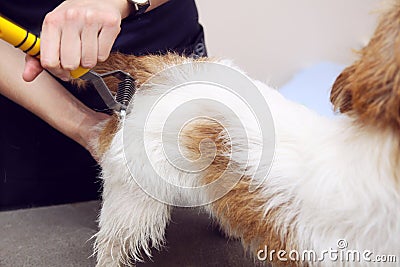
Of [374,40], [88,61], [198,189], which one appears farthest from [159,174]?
[374,40]

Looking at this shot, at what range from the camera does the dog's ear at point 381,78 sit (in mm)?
551

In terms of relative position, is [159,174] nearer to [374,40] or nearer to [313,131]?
[313,131]

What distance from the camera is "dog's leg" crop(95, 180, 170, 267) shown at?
0.75 metres

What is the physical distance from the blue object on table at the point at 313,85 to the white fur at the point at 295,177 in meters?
0.84

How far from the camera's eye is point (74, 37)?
683 mm

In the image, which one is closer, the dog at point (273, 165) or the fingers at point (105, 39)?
the dog at point (273, 165)

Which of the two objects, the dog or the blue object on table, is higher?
the dog

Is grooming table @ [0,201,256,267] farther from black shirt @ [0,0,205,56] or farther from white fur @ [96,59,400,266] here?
black shirt @ [0,0,205,56]

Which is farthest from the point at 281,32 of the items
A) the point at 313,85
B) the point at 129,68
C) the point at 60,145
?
the point at 129,68

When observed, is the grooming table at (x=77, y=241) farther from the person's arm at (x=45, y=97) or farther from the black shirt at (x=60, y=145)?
the person's arm at (x=45, y=97)

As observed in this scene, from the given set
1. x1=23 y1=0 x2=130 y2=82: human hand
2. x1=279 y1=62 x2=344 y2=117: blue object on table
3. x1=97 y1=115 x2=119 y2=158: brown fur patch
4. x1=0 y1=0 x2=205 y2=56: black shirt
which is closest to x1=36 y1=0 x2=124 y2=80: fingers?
x1=23 y1=0 x2=130 y2=82: human hand

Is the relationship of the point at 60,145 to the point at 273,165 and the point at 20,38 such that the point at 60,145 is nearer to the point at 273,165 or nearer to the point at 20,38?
the point at 20,38

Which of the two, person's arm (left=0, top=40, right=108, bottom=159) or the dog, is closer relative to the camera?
the dog

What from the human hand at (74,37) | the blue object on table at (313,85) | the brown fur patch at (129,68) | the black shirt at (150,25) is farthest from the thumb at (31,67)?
the blue object on table at (313,85)
